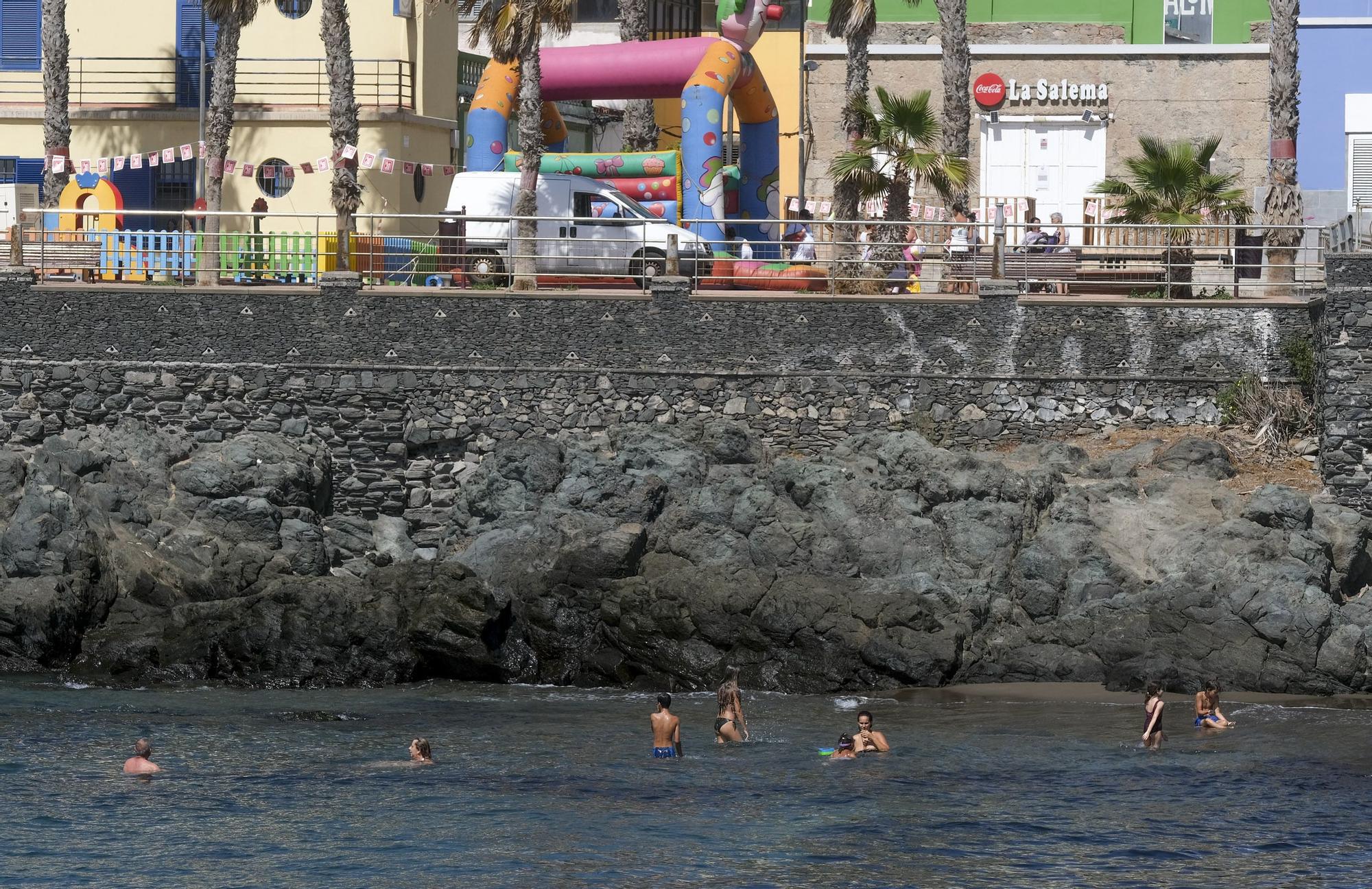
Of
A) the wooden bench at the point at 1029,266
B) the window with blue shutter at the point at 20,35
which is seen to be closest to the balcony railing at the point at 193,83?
the window with blue shutter at the point at 20,35

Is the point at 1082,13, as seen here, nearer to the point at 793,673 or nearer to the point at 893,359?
the point at 893,359

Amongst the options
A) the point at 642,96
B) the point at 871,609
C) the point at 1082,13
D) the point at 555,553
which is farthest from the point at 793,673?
Answer: the point at 1082,13

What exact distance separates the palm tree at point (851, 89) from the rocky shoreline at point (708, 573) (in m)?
4.50

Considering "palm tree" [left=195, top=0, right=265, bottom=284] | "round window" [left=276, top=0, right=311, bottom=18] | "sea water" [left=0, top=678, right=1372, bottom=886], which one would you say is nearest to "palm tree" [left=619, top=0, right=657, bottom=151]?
"round window" [left=276, top=0, right=311, bottom=18]

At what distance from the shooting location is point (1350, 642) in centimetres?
2309

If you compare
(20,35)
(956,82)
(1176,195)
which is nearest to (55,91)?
(20,35)

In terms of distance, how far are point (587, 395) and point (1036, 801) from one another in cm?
1168

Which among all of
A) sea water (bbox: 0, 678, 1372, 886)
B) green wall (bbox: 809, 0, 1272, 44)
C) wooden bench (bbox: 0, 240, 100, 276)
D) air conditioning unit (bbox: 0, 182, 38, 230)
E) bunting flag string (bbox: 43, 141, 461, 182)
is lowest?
sea water (bbox: 0, 678, 1372, 886)

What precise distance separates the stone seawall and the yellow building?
6391 mm

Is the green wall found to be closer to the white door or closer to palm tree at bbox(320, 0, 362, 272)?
the white door

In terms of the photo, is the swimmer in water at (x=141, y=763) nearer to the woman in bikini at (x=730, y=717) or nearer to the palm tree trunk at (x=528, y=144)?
the woman in bikini at (x=730, y=717)

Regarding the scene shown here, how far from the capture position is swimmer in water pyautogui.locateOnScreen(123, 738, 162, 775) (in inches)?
772

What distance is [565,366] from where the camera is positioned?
28734 mm

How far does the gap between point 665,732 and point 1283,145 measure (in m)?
14.2
